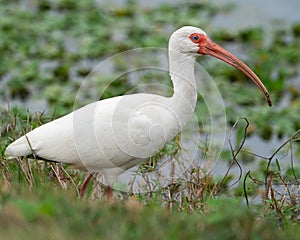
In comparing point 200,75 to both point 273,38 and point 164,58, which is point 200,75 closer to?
point 164,58

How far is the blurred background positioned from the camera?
29.8ft

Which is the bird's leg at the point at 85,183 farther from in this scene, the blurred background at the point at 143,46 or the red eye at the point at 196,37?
the blurred background at the point at 143,46

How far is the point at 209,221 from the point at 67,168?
96.6 inches

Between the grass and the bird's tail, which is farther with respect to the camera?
the bird's tail

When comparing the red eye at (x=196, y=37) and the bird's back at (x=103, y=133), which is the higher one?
the red eye at (x=196, y=37)

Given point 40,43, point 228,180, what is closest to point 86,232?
point 228,180

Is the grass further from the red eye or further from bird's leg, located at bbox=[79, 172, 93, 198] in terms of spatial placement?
the red eye

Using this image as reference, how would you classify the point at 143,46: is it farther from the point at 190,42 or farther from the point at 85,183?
the point at 85,183

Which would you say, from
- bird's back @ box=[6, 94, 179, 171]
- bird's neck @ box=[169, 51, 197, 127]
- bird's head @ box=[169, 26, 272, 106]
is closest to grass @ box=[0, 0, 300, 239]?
bird's back @ box=[6, 94, 179, 171]

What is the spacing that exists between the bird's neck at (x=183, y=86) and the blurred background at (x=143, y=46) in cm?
319

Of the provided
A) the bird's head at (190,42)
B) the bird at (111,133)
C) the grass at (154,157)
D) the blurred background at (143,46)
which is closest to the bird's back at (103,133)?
the bird at (111,133)

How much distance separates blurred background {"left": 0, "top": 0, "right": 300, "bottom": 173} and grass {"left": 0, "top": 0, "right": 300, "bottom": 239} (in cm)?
2

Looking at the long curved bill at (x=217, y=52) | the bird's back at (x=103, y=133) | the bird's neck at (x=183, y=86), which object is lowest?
the bird's back at (x=103, y=133)

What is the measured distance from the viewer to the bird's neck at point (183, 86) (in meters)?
4.80
